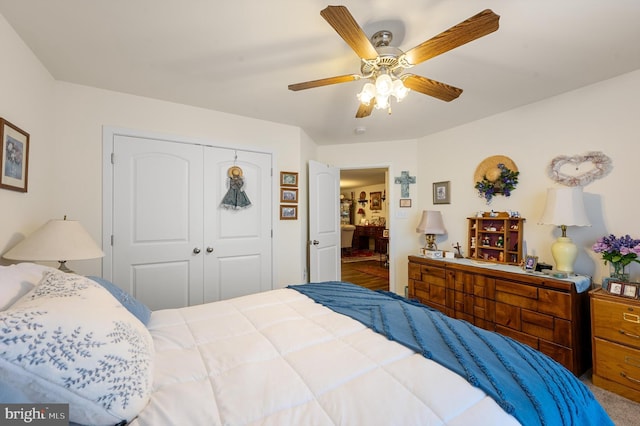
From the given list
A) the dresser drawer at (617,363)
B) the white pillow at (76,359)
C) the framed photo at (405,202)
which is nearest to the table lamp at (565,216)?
the dresser drawer at (617,363)

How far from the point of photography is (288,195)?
321 cm

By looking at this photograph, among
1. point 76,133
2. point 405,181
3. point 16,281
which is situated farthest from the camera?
point 405,181

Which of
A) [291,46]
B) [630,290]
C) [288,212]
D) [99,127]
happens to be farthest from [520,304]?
[99,127]

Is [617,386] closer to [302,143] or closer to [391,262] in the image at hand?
[391,262]

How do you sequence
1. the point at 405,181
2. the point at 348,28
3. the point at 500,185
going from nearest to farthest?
the point at 348,28 → the point at 500,185 → the point at 405,181

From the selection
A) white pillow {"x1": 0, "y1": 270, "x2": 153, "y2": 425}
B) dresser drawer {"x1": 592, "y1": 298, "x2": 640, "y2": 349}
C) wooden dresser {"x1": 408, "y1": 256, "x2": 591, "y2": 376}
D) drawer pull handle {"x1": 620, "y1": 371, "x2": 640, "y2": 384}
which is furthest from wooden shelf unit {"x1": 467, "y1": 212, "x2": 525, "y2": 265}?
white pillow {"x1": 0, "y1": 270, "x2": 153, "y2": 425}

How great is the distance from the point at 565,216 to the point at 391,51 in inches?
76.2

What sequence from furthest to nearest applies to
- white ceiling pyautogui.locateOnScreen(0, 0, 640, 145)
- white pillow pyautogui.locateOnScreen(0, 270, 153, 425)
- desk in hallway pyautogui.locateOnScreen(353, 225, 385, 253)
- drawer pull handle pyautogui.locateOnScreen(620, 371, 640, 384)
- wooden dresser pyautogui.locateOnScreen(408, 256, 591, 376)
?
1. desk in hallway pyautogui.locateOnScreen(353, 225, 385, 253)
2. wooden dresser pyautogui.locateOnScreen(408, 256, 591, 376)
3. drawer pull handle pyautogui.locateOnScreen(620, 371, 640, 384)
4. white ceiling pyautogui.locateOnScreen(0, 0, 640, 145)
5. white pillow pyautogui.locateOnScreen(0, 270, 153, 425)

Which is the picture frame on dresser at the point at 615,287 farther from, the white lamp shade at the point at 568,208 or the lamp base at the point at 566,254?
the white lamp shade at the point at 568,208

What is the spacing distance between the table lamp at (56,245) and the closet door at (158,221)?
2.29ft

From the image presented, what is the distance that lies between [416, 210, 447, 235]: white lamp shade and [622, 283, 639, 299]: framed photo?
151cm

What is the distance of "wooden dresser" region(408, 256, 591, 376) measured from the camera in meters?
1.98

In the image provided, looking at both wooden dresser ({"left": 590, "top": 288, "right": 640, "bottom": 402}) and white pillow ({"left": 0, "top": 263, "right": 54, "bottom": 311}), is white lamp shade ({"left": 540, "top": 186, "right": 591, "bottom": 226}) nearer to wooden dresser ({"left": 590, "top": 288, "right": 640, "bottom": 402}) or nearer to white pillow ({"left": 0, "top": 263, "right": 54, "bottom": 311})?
wooden dresser ({"left": 590, "top": 288, "right": 640, "bottom": 402})

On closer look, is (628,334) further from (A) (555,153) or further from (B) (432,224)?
(B) (432,224)
